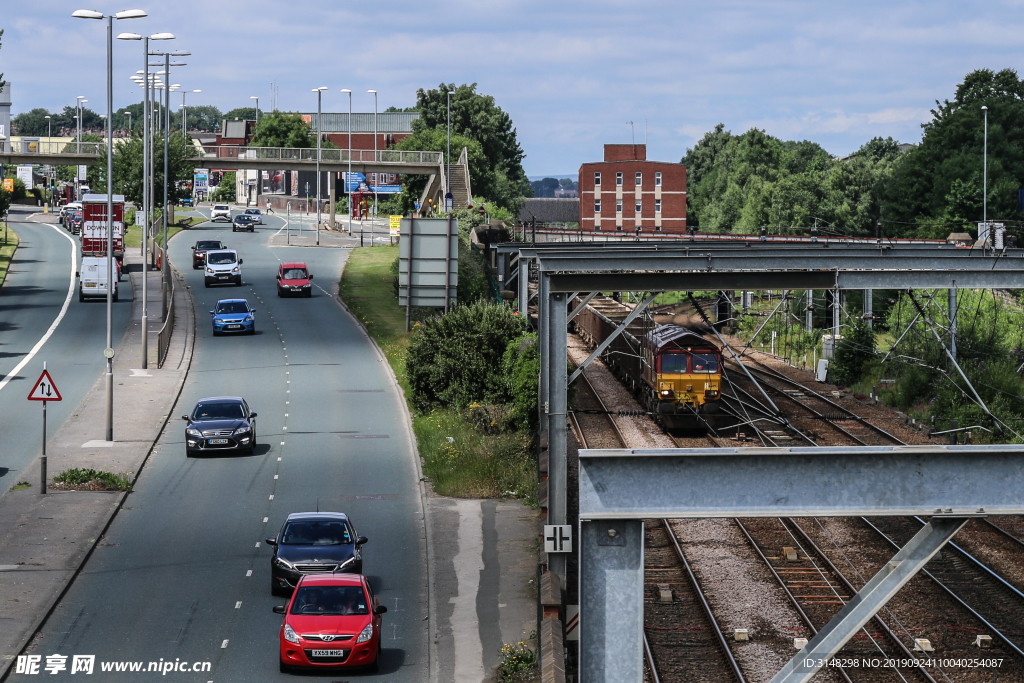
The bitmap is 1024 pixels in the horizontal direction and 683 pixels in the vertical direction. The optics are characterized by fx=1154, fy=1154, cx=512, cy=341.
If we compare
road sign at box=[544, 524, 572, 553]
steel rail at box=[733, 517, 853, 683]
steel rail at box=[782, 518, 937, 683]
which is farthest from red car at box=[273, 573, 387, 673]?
steel rail at box=[782, 518, 937, 683]

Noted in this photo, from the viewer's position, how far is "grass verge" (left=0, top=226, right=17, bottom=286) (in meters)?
75.6

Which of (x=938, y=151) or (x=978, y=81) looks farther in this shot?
(x=978, y=81)

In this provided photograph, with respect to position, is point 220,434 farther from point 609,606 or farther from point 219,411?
point 609,606

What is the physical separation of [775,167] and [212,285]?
96.9 m

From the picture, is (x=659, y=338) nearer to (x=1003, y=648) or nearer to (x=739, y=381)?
(x=739, y=381)

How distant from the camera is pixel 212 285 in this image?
70.1m

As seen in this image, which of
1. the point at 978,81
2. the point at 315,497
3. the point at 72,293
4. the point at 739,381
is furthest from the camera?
the point at 978,81

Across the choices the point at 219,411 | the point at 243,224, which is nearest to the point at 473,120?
the point at 243,224

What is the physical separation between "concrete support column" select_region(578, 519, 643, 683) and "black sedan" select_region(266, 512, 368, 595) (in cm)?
1435

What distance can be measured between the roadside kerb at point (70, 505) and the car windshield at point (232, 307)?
675 centimetres

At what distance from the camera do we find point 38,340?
52.8 metres

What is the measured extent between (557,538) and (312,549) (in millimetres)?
5852

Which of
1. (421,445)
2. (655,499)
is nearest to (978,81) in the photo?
(421,445)

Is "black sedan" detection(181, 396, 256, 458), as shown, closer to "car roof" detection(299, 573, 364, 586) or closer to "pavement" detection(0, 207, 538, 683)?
"pavement" detection(0, 207, 538, 683)
